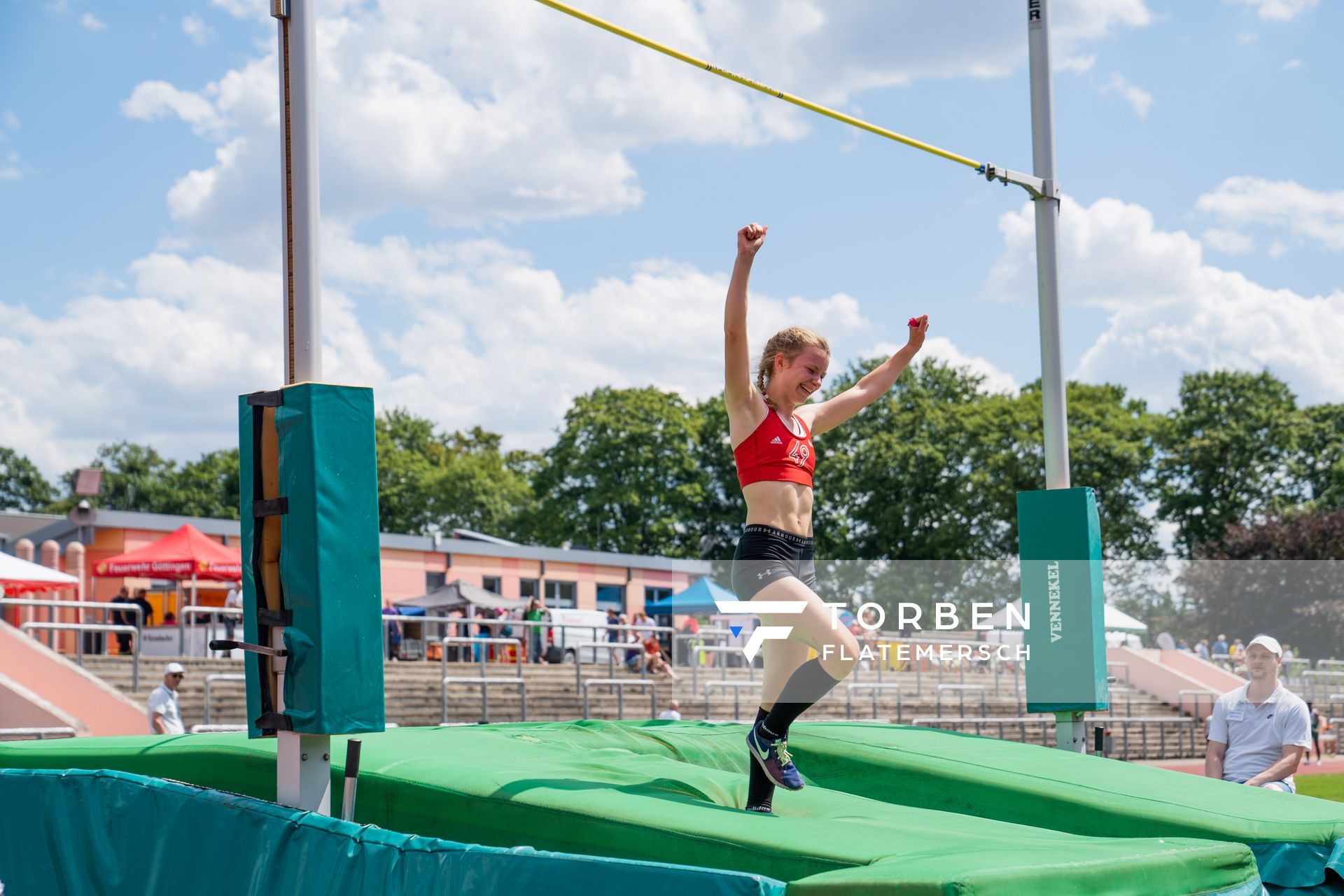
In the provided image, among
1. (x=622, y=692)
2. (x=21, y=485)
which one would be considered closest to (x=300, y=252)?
(x=622, y=692)

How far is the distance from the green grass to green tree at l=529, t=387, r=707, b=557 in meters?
35.8

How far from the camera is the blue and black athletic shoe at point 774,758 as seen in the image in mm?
4652

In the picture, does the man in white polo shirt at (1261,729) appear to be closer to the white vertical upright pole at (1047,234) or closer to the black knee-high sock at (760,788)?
the white vertical upright pole at (1047,234)

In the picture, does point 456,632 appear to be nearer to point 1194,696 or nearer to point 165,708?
point 1194,696

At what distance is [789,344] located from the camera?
16.7ft

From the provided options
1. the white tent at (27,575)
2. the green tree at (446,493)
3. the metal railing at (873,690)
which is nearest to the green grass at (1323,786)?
the metal railing at (873,690)

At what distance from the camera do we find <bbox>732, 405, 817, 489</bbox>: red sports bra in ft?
16.1

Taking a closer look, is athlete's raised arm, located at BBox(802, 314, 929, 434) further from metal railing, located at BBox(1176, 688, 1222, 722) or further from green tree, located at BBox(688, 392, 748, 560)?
green tree, located at BBox(688, 392, 748, 560)

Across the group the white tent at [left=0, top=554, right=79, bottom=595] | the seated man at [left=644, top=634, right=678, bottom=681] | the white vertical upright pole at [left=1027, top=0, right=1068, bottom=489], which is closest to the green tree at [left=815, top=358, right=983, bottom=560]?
the seated man at [left=644, top=634, right=678, bottom=681]

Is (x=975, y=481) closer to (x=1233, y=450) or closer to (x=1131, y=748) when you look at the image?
(x=1233, y=450)

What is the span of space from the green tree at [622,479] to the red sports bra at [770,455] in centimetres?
4663

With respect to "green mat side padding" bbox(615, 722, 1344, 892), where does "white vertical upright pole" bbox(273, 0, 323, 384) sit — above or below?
above

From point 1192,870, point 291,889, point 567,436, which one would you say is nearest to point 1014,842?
point 1192,870

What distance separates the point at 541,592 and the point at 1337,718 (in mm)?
22955
